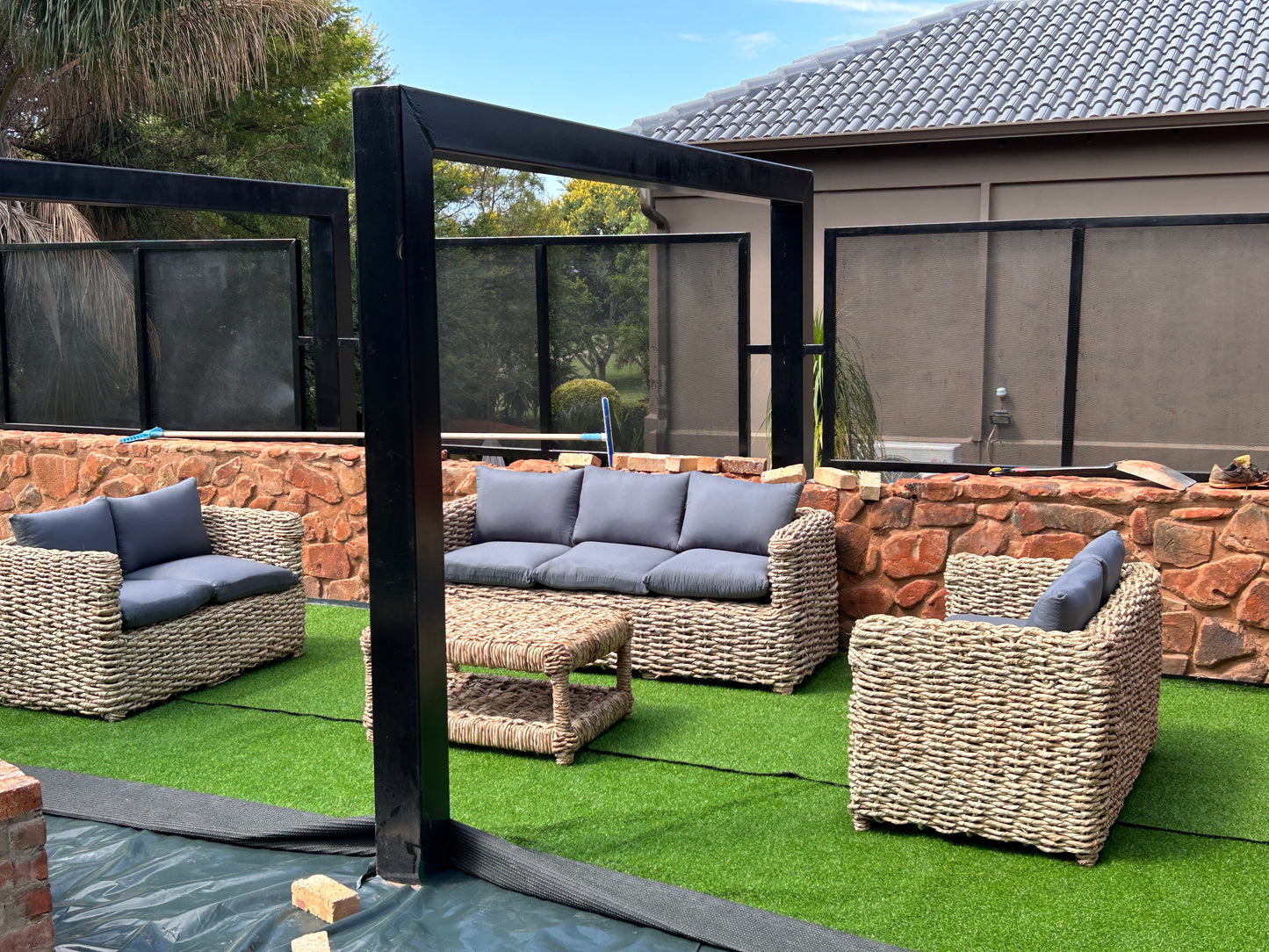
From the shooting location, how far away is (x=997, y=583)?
15.4ft

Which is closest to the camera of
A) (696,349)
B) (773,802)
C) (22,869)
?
(22,869)

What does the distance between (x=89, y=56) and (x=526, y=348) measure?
7.92 metres

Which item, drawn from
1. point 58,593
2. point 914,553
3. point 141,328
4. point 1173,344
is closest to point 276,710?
point 58,593

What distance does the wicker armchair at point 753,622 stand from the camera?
5273 mm

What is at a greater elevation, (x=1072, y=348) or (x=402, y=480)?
(x=1072, y=348)

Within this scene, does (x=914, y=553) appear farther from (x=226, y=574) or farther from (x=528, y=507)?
(x=226, y=574)

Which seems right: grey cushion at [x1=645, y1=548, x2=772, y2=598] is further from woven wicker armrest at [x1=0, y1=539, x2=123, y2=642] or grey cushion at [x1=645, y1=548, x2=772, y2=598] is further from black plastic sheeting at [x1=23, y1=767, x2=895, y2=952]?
woven wicker armrest at [x1=0, y1=539, x2=123, y2=642]

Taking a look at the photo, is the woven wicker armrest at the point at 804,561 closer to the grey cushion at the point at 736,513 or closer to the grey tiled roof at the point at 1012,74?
the grey cushion at the point at 736,513

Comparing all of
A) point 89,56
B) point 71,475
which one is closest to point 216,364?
point 71,475

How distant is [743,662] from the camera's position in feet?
17.5

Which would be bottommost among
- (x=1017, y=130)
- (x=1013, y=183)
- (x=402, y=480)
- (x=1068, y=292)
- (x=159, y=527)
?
(x=159, y=527)

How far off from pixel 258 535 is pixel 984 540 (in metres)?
3.54

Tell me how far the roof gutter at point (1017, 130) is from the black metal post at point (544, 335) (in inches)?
220

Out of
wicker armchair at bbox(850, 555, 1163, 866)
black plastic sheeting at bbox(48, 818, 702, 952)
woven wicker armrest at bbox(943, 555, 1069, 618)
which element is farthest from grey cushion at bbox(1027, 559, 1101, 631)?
black plastic sheeting at bbox(48, 818, 702, 952)
